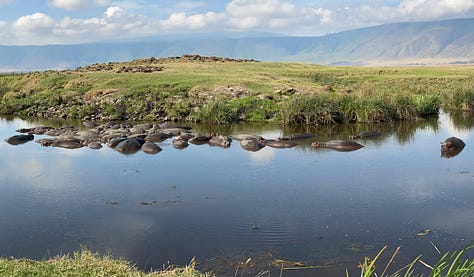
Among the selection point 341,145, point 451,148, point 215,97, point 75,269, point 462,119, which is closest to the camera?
point 75,269

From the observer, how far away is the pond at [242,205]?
1134 centimetres

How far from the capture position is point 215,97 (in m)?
36.7

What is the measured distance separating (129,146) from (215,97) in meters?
13.7

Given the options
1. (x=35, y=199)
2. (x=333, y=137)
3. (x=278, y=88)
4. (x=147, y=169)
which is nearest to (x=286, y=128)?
(x=333, y=137)

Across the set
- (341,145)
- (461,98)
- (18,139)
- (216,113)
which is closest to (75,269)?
(341,145)

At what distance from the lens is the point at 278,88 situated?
38.2m

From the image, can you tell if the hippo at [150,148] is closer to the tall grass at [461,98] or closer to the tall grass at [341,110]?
the tall grass at [341,110]

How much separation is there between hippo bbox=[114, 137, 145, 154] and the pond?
497 mm

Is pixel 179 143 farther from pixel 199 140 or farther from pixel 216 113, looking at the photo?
pixel 216 113

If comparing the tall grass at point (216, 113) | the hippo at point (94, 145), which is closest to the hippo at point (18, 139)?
→ the hippo at point (94, 145)

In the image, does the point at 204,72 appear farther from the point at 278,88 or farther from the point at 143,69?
the point at 278,88

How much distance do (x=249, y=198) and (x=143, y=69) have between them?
35.9m

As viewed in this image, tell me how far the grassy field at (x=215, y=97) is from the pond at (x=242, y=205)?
771 cm

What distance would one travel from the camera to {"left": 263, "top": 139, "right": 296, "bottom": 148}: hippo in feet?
78.4
